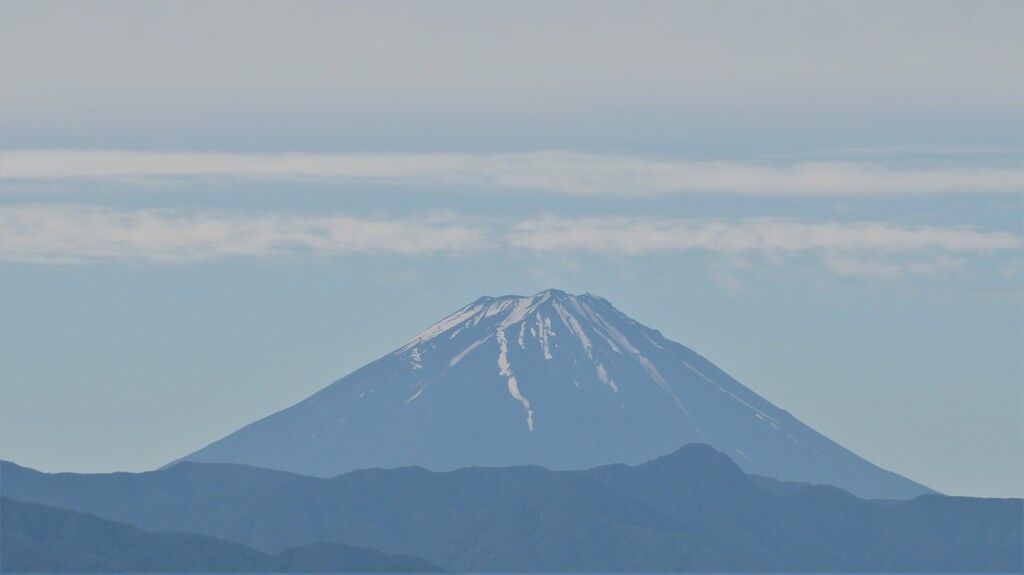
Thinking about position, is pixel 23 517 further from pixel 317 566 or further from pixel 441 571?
pixel 441 571

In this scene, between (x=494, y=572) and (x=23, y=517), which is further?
(x=494, y=572)

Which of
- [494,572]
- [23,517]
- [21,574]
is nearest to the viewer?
[21,574]

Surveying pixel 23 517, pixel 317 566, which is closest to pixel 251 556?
pixel 317 566

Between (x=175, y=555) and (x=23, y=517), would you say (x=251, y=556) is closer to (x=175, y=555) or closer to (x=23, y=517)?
(x=175, y=555)

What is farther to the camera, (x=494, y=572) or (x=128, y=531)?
(x=494, y=572)

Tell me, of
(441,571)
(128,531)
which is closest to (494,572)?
(441,571)

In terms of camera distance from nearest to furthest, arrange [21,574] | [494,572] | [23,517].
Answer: [21,574]
[23,517]
[494,572]
